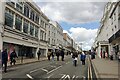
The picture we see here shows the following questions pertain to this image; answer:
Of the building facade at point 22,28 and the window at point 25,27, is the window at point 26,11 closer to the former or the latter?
the building facade at point 22,28

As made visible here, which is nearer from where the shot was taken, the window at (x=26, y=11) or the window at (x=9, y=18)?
the window at (x=9, y=18)

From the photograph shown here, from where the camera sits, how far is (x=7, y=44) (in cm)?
3412

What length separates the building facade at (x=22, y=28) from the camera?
33.7 metres

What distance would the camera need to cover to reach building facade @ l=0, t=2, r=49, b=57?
3372 cm

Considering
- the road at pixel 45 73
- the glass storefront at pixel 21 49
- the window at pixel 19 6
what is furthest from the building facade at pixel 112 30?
the window at pixel 19 6

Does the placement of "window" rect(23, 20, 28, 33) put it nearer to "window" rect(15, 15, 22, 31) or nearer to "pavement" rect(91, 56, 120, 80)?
"window" rect(15, 15, 22, 31)

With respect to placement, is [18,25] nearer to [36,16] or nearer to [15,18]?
[15,18]

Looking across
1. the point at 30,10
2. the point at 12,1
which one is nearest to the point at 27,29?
the point at 30,10

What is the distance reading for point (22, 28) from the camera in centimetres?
4109

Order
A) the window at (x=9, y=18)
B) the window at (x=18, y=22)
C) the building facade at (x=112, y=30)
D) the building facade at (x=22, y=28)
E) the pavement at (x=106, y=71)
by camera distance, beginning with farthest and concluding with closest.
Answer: the building facade at (x=112, y=30), the window at (x=18, y=22), the building facade at (x=22, y=28), the window at (x=9, y=18), the pavement at (x=106, y=71)

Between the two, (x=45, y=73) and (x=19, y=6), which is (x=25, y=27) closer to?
(x=19, y=6)

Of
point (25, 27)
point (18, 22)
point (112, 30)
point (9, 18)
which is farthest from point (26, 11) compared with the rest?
point (112, 30)

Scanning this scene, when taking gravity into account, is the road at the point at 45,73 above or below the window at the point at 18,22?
below

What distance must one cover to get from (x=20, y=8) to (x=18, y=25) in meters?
3.07
